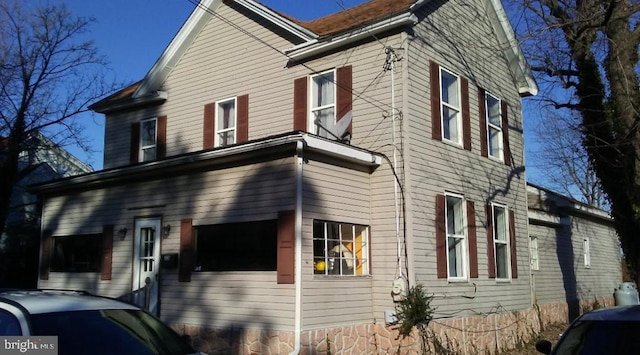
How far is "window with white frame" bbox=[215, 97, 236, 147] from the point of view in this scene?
581 inches

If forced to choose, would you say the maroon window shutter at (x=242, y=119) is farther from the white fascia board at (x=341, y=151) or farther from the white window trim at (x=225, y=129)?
the white fascia board at (x=341, y=151)

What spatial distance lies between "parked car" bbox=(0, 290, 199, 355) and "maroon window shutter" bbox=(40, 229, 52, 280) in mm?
9710

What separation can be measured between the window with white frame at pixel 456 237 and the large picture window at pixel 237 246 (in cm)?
420

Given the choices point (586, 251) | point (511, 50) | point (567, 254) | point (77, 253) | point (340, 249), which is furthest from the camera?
point (586, 251)

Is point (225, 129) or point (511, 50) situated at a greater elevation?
point (511, 50)

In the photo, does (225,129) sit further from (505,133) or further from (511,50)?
(511,50)

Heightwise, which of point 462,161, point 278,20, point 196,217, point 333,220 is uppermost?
point 278,20

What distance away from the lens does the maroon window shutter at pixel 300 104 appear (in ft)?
43.6

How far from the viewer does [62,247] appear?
49.0ft

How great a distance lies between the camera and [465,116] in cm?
1421

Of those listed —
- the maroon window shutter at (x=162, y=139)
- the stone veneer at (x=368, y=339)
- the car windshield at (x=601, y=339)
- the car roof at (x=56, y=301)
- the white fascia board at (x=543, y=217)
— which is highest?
the maroon window shutter at (x=162, y=139)

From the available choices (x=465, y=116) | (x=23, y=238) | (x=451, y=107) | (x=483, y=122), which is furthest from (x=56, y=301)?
(x=23, y=238)

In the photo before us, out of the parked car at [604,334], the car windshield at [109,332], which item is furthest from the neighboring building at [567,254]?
the car windshield at [109,332]

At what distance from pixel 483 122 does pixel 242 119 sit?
19.6ft
